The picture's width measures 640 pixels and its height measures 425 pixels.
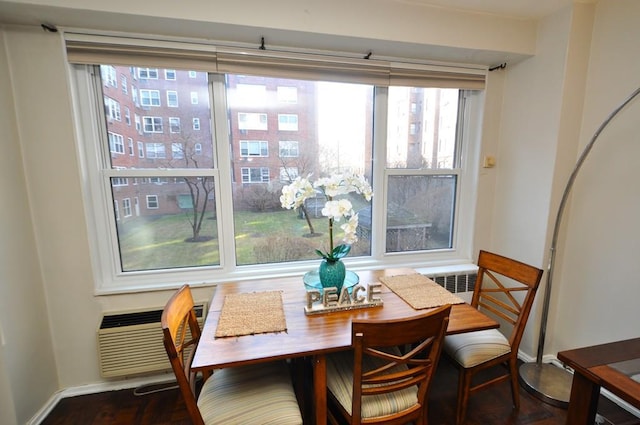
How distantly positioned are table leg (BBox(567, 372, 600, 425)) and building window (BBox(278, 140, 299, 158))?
185cm

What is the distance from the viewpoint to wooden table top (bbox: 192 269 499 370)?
3.58ft

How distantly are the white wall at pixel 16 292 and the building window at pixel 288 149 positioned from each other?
4.84 ft

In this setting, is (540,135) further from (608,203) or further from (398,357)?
(398,357)

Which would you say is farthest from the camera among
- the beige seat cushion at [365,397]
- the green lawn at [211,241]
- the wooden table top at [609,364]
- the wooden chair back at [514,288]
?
the green lawn at [211,241]

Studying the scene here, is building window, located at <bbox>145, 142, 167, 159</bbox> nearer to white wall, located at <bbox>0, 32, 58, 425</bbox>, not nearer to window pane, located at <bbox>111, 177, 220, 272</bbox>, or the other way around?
window pane, located at <bbox>111, 177, 220, 272</bbox>

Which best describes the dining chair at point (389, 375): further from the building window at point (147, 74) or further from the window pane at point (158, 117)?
the building window at point (147, 74)

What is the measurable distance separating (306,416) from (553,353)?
187cm

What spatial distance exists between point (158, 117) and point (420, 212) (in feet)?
6.74

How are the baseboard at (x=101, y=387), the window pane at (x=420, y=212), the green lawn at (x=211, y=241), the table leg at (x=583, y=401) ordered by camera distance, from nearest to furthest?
the table leg at (x=583, y=401) → the baseboard at (x=101, y=387) → the green lawn at (x=211, y=241) → the window pane at (x=420, y=212)

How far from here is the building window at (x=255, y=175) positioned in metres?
2.01

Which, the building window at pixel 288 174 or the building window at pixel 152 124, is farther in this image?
the building window at pixel 288 174

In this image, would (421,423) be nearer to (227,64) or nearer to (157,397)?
(157,397)

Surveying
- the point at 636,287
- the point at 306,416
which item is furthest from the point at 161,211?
the point at 636,287

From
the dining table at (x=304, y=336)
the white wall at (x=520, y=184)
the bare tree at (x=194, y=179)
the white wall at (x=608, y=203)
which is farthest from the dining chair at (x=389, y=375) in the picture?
the white wall at (x=608, y=203)
